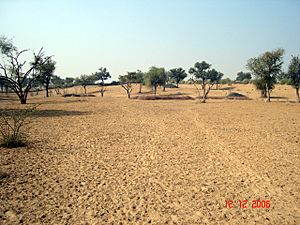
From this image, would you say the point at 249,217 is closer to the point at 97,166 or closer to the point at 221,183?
the point at 221,183

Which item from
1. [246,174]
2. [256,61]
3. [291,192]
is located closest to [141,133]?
[246,174]

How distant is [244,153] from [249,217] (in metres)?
4.85

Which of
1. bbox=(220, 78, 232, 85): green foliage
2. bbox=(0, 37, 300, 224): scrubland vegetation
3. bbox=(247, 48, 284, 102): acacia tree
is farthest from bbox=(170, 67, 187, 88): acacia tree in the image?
bbox=(0, 37, 300, 224): scrubland vegetation

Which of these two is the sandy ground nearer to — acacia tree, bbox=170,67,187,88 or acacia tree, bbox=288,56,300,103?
acacia tree, bbox=288,56,300,103

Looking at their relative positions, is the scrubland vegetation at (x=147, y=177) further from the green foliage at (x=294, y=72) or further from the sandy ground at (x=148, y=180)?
the green foliage at (x=294, y=72)

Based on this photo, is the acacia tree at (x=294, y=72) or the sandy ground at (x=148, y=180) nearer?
the sandy ground at (x=148, y=180)

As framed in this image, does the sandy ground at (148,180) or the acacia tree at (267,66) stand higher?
the acacia tree at (267,66)
